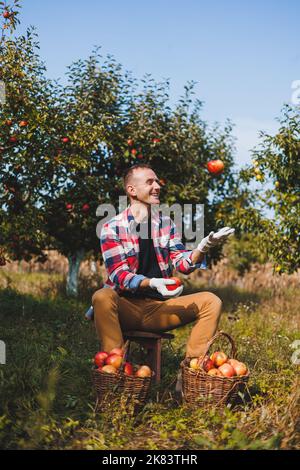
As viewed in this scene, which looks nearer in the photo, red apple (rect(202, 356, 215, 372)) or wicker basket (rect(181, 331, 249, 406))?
wicker basket (rect(181, 331, 249, 406))

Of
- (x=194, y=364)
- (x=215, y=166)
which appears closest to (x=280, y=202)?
(x=215, y=166)

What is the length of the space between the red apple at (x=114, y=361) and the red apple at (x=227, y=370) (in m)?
0.71

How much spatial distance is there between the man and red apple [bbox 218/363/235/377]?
25 centimetres

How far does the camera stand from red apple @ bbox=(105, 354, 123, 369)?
375cm

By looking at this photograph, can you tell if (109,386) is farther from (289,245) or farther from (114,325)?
(289,245)

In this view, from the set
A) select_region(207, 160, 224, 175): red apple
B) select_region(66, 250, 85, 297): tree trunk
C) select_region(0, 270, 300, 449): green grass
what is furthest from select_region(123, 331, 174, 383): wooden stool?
select_region(66, 250, 85, 297): tree trunk

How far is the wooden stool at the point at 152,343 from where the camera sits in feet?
14.0

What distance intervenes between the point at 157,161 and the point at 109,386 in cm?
568

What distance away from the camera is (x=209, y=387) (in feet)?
12.3

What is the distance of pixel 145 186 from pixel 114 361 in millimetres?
1496

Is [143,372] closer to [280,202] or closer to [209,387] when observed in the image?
[209,387]

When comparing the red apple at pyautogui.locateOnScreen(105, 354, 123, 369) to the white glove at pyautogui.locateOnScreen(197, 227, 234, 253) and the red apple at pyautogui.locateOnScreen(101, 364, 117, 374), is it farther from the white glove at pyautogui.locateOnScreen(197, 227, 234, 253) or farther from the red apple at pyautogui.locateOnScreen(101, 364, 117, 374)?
the white glove at pyautogui.locateOnScreen(197, 227, 234, 253)

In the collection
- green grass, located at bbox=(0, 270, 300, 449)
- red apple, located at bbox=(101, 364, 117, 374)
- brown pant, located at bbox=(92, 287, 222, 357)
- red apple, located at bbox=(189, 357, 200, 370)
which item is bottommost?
green grass, located at bbox=(0, 270, 300, 449)
